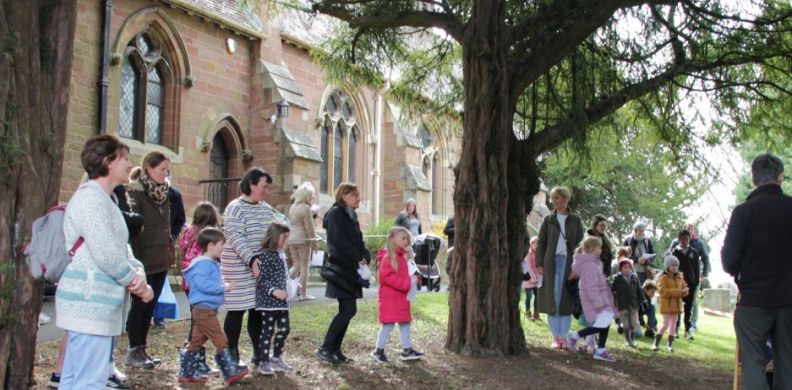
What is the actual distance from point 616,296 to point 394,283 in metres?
4.34

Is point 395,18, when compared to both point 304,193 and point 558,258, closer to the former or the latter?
point 304,193

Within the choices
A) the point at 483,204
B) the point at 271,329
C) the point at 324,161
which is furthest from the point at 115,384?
the point at 324,161

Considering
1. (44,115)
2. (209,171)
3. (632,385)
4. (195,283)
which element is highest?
(209,171)

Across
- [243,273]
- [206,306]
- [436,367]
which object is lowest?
[436,367]

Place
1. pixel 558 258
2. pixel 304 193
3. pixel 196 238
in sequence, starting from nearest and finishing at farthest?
1. pixel 196 238
2. pixel 558 258
3. pixel 304 193

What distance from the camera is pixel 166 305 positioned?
27.8 ft

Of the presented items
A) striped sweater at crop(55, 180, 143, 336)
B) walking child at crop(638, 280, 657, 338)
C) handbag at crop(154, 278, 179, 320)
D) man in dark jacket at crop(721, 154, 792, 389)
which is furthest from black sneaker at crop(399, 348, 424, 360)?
walking child at crop(638, 280, 657, 338)

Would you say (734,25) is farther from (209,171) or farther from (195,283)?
(209,171)

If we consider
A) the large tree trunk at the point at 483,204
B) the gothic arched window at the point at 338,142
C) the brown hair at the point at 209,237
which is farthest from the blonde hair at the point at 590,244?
the gothic arched window at the point at 338,142

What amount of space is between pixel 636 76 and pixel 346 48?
3.61m

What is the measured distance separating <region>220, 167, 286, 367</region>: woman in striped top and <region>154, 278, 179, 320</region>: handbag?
205cm

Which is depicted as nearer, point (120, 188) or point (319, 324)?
point (120, 188)

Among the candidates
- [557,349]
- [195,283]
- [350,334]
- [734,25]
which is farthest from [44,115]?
[734,25]

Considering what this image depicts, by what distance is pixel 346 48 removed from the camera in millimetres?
9852
